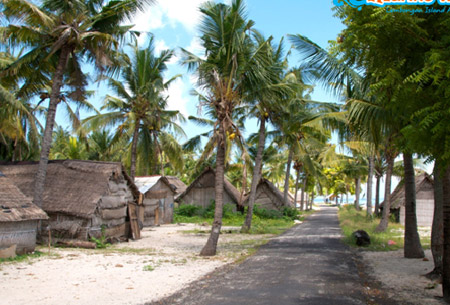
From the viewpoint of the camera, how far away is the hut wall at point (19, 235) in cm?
1078

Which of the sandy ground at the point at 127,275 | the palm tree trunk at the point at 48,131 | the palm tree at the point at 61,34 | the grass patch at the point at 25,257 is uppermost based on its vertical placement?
the palm tree at the point at 61,34

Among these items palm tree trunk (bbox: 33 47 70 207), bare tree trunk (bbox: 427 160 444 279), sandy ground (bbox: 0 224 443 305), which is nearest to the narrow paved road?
sandy ground (bbox: 0 224 443 305)

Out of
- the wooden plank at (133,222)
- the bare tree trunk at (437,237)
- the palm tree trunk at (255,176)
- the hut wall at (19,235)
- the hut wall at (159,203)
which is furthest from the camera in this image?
the hut wall at (159,203)

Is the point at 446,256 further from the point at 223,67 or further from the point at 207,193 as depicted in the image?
the point at 207,193

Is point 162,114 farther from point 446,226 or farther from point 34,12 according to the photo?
point 446,226

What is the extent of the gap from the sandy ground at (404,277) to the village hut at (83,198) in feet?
31.3

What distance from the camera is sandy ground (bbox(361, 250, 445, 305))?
263 inches

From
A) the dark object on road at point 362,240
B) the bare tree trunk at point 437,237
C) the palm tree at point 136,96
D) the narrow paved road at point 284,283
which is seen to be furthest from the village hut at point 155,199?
the bare tree trunk at point 437,237

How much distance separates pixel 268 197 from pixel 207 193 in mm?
5229

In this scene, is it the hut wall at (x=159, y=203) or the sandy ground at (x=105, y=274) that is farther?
the hut wall at (x=159, y=203)

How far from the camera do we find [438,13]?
5938 mm

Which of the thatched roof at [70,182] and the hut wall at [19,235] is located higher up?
the thatched roof at [70,182]

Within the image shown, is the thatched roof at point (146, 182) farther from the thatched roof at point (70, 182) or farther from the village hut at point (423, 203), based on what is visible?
the village hut at point (423, 203)

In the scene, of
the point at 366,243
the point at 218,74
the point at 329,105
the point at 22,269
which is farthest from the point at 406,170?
the point at 22,269
